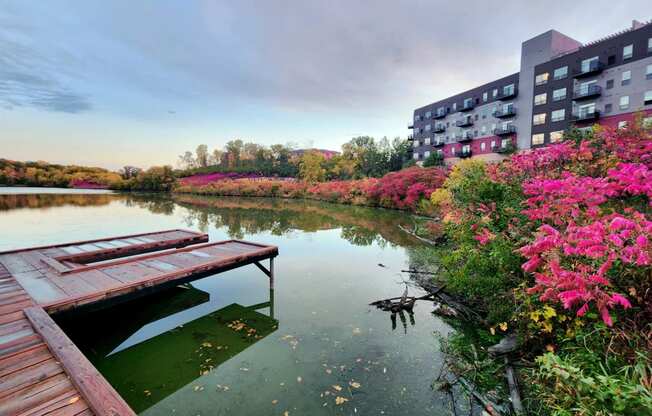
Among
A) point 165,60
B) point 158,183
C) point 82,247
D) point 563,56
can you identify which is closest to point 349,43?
point 165,60

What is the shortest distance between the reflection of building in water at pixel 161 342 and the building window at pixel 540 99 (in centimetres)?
3500

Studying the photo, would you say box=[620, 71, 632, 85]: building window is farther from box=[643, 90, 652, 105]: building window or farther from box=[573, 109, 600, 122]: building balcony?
box=[573, 109, 600, 122]: building balcony

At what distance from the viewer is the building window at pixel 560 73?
27.1 metres

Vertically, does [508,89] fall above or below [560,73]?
above

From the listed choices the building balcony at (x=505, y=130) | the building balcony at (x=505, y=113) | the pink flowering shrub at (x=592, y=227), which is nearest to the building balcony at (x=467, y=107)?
the building balcony at (x=505, y=113)

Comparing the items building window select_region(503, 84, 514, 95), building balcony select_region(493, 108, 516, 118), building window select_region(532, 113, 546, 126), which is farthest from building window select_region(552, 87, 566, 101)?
building window select_region(503, 84, 514, 95)

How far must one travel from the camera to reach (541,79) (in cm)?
2903

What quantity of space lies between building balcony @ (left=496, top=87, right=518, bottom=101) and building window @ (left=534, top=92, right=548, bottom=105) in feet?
8.30

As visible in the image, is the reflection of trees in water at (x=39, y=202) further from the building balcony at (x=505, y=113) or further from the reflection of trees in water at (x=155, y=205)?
the building balcony at (x=505, y=113)

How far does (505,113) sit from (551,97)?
4.48 meters

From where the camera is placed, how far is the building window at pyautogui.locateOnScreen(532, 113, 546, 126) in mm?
28812

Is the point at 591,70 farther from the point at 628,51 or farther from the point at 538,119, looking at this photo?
the point at 538,119

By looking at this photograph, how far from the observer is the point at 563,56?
27.2 meters

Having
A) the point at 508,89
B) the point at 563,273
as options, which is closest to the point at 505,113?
the point at 508,89
